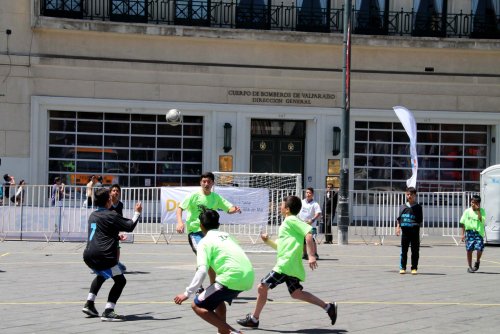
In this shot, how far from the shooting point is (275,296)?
1307 centimetres

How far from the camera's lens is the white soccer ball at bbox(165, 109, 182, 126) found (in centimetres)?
2859

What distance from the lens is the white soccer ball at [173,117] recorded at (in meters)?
28.6

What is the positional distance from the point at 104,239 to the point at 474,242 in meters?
9.01

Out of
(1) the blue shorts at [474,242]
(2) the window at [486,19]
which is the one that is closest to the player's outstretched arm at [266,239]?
(1) the blue shorts at [474,242]

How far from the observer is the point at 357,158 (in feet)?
103

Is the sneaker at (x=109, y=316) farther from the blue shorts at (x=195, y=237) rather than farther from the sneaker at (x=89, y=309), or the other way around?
the blue shorts at (x=195, y=237)

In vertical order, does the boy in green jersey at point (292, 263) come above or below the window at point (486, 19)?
below

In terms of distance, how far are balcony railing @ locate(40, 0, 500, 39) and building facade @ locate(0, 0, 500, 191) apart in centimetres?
4

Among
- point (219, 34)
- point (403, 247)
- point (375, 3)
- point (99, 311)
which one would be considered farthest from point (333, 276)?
point (375, 3)

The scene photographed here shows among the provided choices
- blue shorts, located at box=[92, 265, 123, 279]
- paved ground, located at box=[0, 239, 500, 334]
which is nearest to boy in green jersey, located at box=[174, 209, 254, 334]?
paved ground, located at box=[0, 239, 500, 334]

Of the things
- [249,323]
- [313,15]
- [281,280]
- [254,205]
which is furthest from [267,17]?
[249,323]

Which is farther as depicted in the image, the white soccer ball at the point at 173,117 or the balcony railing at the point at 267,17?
the balcony railing at the point at 267,17

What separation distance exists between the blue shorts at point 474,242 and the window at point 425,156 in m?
14.0

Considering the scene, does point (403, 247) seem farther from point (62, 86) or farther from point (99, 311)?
point (62, 86)
